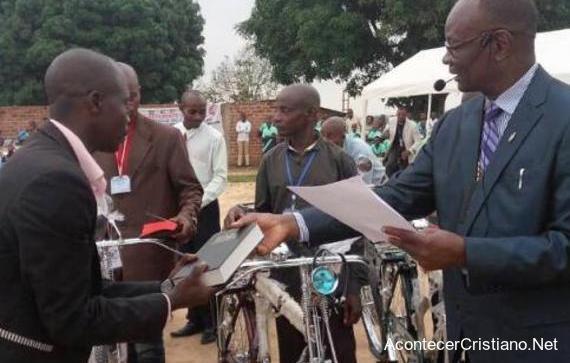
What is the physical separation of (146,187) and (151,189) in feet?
0.11

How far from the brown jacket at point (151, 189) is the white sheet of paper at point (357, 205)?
1.89 m

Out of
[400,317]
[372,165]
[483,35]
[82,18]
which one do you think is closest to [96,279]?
[483,35]

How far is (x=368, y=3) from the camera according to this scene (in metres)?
22.9

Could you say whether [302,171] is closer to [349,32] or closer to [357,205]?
[357,205]

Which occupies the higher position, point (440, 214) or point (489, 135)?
point (489, 135)

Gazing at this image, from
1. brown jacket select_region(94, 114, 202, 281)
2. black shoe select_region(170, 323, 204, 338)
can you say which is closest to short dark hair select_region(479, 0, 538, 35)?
brown jacket select_region(94, 114, 202, 281)

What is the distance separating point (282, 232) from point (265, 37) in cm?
2456

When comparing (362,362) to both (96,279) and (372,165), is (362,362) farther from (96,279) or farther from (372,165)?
(96,279)

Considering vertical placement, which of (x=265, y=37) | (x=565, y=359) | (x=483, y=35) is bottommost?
(x=565, y=359)

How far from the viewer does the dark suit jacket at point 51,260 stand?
174cm

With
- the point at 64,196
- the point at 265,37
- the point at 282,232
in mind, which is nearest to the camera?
the point at 64,196

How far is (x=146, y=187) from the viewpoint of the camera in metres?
3.90

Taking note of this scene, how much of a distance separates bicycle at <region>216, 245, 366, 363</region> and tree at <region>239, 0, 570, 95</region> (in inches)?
754

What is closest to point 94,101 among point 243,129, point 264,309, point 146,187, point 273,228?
point 273,228
